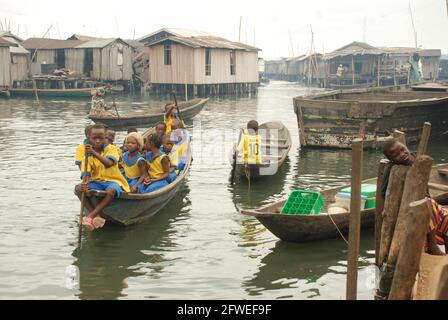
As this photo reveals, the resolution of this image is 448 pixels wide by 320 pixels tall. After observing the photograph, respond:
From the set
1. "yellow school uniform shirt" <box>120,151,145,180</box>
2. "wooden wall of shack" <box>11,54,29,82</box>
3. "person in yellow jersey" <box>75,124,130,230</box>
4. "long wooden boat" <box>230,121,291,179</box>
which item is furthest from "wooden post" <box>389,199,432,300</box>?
"wooden wall of shack" <box>11,54,29,82</box>

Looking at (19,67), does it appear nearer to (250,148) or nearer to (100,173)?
(250,148)

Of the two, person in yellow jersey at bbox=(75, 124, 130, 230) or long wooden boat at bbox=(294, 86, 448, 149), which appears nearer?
person in yellow jersey at bbox=(75, 124, 130, 230)

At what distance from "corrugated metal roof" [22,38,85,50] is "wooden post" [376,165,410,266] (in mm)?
36681

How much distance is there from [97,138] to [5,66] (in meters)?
30.6

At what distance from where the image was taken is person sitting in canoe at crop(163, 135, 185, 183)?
356 inches

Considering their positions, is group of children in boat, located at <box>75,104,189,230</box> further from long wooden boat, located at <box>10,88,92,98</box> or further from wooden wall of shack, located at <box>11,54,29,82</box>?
wooden wall of shack, located at <box>11,54,29,82</box>

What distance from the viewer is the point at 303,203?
7.52 metres

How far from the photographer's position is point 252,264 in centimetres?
677

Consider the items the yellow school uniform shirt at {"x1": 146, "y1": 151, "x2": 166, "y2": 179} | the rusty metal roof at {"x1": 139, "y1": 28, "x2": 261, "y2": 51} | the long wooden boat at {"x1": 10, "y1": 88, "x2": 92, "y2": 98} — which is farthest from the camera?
the long wooden boat at {"x1": 10, "y1": 88, "x2": 92, "y2": 98}
